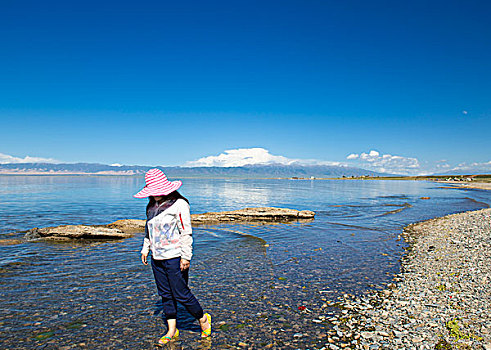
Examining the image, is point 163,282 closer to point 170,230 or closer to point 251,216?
point 170,230

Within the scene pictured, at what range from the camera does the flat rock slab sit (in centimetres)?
1867

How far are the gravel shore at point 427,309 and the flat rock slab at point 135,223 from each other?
47.7 feet

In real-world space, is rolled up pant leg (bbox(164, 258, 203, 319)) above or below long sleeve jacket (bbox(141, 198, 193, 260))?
below

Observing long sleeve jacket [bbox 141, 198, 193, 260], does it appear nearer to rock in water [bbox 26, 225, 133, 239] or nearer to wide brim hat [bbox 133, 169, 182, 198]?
wide brim hat [bbox 133, 169, 182, 198]

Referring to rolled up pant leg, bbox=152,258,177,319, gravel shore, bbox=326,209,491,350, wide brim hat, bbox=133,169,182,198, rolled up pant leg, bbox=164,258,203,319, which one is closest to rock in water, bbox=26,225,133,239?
rolled up pant leg, bbox=152,258,177,319

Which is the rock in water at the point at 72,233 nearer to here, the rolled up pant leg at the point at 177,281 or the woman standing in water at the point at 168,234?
the woman standing in water at the point at 168,234

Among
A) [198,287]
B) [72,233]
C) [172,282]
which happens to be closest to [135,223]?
[72,233]

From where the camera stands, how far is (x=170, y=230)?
21.9ft

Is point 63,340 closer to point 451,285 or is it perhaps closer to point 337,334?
point 337,334

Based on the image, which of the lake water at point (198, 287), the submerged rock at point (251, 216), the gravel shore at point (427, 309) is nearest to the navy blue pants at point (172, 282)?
the lake water at point (198, 287)

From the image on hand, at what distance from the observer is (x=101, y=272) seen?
12.7m

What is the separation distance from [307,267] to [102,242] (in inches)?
488

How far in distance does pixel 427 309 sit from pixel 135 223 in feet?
65.5

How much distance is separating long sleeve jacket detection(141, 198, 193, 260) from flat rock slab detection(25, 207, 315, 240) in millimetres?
14153
